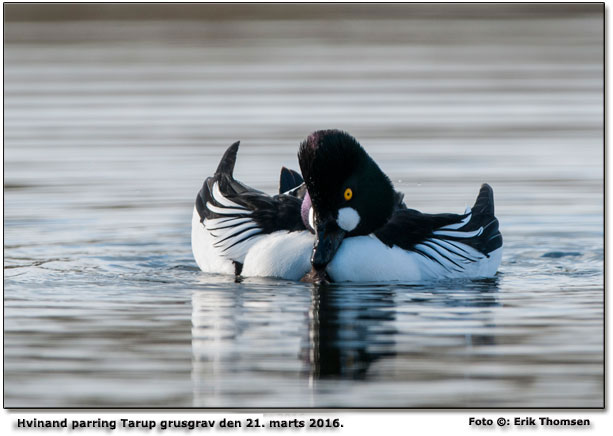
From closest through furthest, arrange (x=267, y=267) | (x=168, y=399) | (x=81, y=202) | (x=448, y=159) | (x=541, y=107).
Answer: (x=168, y=399) → (x=267, y=267) → (x=81, y=202) → (x=448, y=159) → (x=541, y=107)

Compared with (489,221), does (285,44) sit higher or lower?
higher

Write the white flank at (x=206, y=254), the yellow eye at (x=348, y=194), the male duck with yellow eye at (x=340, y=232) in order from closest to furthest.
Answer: the male duck with yellow eye at (x=340, y=232), the yellow eye at (x=348, y=194), the white flank at (x=206, y=254)

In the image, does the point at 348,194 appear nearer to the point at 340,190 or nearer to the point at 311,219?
the point at 340,190

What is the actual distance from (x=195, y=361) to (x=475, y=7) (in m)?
28.4

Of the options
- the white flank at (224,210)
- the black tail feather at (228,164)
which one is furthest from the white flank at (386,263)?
the black tail feather at (228,164)

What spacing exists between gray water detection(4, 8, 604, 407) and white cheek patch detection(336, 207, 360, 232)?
0.52m

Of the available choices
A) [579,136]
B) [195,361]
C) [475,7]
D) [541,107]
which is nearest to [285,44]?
[475,7]

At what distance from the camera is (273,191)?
16.3 m

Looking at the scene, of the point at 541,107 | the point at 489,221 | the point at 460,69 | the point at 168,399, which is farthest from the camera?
the point at 460,69

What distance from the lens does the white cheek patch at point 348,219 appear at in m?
11.3

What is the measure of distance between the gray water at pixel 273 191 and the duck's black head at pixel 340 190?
49 cm

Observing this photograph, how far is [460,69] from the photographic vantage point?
92.3 feet

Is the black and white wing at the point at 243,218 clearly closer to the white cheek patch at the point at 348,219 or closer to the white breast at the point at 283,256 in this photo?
the white breast at the point at 283,256

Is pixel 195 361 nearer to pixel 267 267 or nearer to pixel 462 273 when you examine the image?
pixel 267 267
